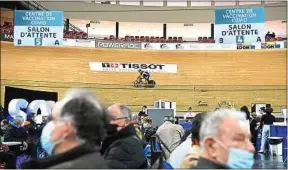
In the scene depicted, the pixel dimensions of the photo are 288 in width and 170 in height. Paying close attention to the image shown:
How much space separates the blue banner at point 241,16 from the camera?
41.7 feet

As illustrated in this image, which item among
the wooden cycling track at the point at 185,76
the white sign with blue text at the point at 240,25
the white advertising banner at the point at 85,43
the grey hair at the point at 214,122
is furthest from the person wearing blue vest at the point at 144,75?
the grey hair at the point at 214,122

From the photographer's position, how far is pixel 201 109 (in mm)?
25594

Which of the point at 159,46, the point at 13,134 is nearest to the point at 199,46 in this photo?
the point at 159,46

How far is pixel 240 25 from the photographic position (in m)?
13.0

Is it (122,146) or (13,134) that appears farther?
(13,134)

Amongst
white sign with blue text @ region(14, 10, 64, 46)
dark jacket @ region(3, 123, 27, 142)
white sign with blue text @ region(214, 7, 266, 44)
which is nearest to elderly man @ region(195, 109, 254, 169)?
dark jacket @ region(3, 123, 27, 142)

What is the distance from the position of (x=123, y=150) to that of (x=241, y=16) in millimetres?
10138

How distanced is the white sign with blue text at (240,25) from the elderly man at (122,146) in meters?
9.58

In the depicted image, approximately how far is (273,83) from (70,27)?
13.3 metres

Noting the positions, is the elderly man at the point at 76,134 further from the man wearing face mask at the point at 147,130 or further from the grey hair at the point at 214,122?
the man wearing face mask at the point at 147,130

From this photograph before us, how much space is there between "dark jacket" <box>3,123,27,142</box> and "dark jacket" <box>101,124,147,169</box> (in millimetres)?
5981

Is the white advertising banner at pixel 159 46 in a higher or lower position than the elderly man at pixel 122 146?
higher

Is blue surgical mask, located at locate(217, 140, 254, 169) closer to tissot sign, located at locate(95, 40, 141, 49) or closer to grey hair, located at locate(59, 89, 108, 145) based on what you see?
grey hair, located at locate(59, 89, 108, 145)

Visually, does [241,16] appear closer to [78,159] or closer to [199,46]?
[78,159]
